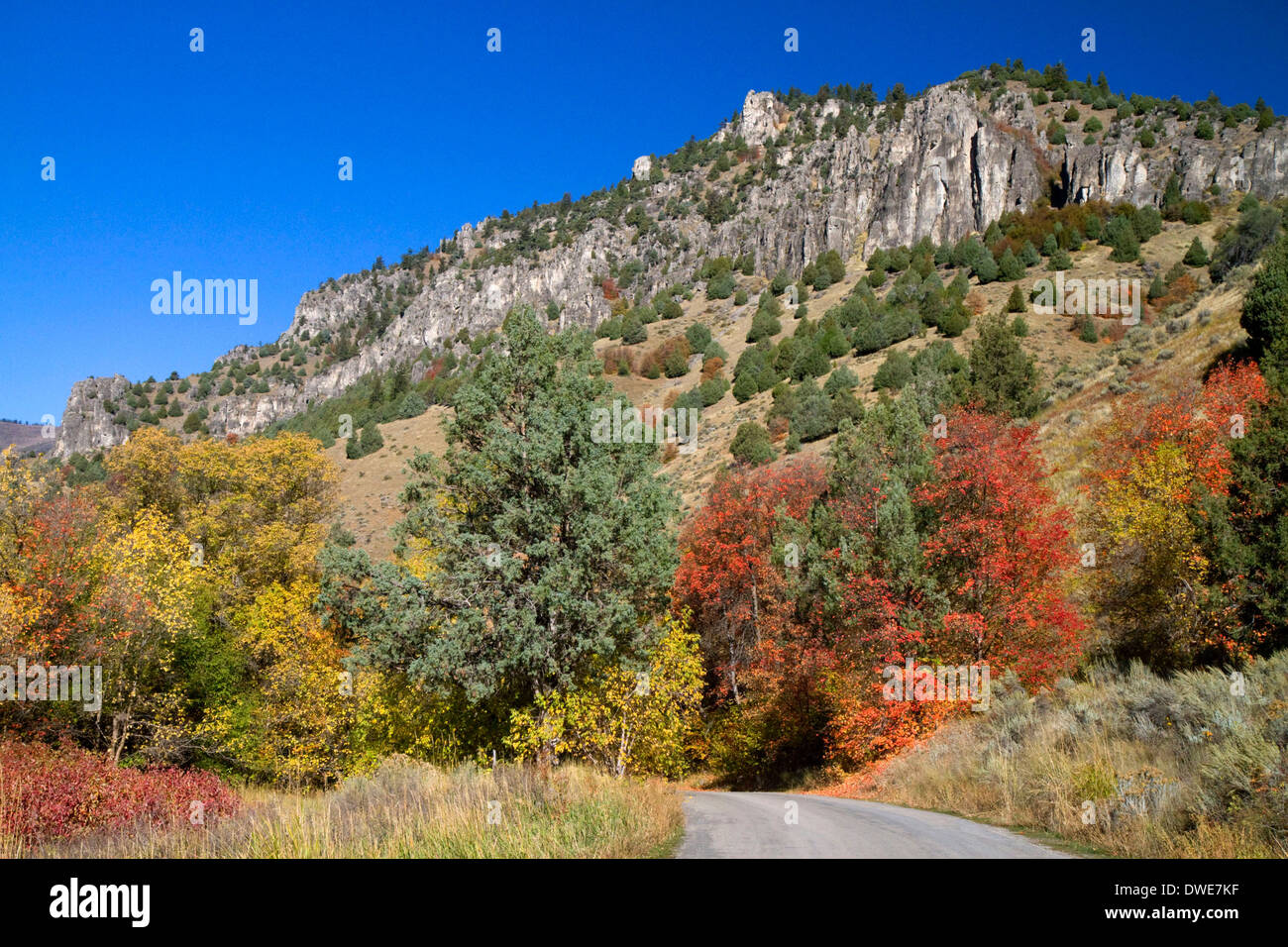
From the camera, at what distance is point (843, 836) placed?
31.2 feet

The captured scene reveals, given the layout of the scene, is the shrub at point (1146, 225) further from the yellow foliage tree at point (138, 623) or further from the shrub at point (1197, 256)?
the yellow foliage tree at point (138, 623)

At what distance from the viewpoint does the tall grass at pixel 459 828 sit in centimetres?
792

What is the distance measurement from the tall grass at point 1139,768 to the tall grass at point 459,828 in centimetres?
548

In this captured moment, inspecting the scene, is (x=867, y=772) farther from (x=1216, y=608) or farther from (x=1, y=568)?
(x=1, y=568)

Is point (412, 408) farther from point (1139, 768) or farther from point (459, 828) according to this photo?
point (1139, 768)

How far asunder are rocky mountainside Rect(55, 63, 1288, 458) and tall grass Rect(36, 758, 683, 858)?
80010mm

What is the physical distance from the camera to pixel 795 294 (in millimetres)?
108500

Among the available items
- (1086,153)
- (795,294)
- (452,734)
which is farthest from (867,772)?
(1086,153)

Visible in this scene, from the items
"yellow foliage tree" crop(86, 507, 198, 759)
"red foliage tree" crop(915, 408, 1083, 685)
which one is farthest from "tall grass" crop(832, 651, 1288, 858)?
"yellow foliage tree" crop(86, 507, 198, 759)

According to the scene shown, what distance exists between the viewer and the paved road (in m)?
8.09

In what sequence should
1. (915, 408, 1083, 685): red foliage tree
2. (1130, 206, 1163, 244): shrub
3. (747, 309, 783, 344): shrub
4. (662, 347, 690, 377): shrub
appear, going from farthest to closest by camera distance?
(662, 347, 690, 377): shrub → (747, 309, 783, 344): shrub → (1130, 206, 1163, 244): shrub → (915, 408, 1083, 685): red foliage tree

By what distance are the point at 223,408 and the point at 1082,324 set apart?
656ft

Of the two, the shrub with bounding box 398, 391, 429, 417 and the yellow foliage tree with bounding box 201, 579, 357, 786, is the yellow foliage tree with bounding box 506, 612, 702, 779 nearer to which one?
the yellow foliage tree with bounding box 201, 579, 357, 786

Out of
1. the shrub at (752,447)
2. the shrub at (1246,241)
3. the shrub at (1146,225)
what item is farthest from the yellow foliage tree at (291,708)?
the shrub at (1146,225)
